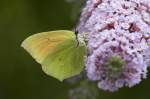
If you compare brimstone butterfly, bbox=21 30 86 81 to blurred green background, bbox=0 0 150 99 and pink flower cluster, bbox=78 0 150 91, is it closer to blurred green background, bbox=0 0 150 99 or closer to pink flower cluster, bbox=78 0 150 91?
pink flower cluster, bbox=78 0 150 91

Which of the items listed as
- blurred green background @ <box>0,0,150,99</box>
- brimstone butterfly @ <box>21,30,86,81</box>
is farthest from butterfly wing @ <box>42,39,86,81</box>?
blurred green background @ <box>0,0,150,99</box>

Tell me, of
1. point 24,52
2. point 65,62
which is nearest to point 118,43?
point 65,62

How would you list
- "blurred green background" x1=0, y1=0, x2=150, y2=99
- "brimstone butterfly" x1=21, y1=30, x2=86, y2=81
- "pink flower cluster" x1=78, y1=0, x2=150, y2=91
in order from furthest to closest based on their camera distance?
1. "blurred green background" x1=0, y1=0, x2=150, y2=99
2. "brimstone butterfly" x1=21, y1=30, x2=86, y2=81
3. "pink flower cluster" x1=78, y1=0, x2=150, y2=91

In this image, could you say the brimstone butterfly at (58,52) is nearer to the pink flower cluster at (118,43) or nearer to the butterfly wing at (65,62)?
the butterfly wing at (65,62)

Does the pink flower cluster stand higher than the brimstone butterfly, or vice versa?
the pink flower cluster

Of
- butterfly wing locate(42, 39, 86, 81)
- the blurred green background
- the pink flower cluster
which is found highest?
the pink flower cluster
